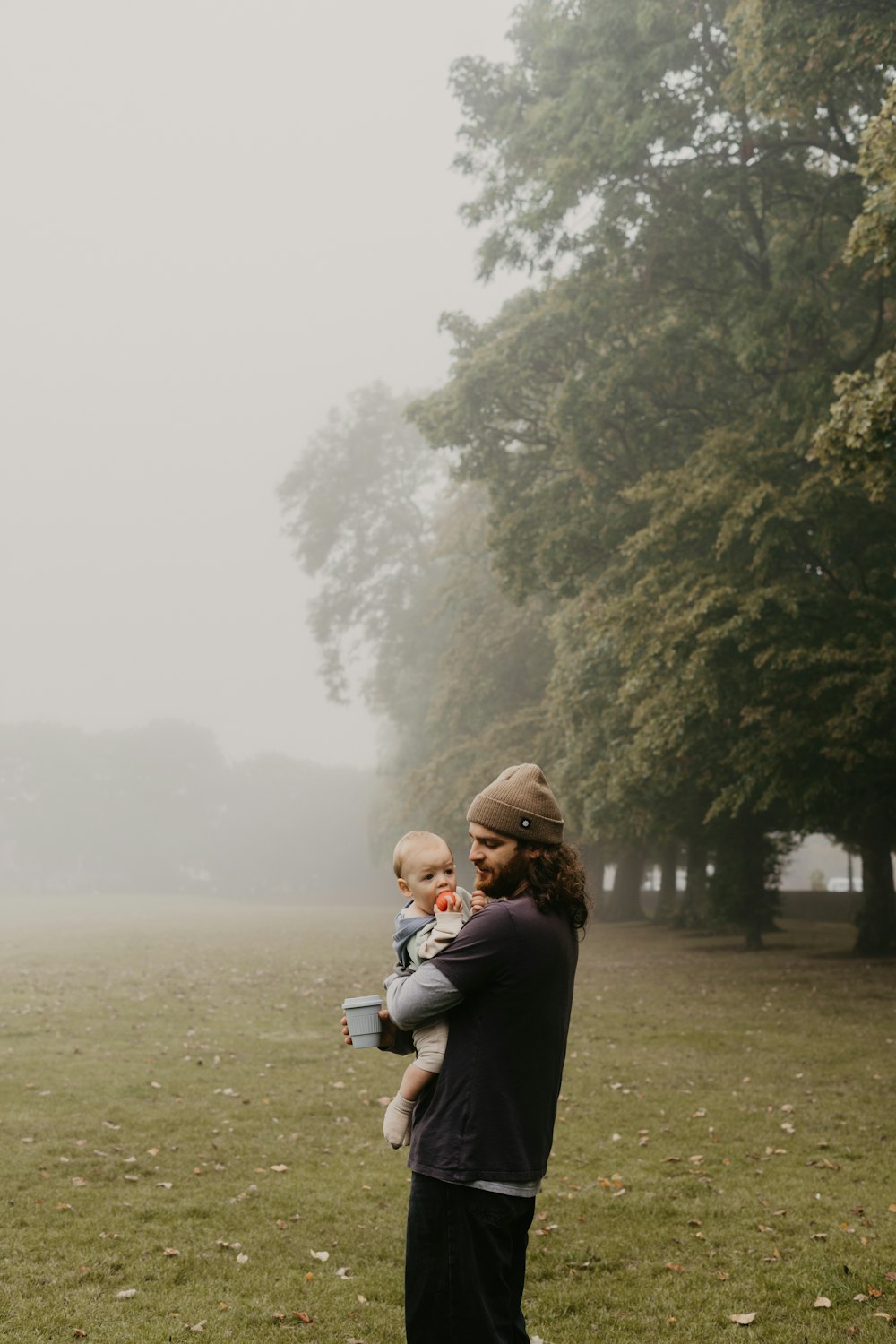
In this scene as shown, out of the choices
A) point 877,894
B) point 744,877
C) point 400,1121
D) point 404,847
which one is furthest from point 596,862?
point 400,1121

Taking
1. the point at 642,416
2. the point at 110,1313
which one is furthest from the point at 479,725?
the point at 110,1313

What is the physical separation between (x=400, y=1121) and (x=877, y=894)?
22652 mm

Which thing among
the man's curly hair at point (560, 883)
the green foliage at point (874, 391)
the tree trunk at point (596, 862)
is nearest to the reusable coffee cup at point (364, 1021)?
the man's curly hair at point (560, 883)

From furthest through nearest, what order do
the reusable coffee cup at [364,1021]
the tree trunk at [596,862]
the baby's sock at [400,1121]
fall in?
the tree trunk at [596,862], the reusable coffee cup at [364,1021], the baby's sock at [400,1121]

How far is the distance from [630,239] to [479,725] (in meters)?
24.2

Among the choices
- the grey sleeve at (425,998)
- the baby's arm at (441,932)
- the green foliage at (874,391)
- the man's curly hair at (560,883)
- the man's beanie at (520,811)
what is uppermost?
the green foliage at (874,391)

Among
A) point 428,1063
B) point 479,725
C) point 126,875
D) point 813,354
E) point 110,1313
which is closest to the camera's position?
point 428,1063

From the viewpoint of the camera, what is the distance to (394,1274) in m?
6.70

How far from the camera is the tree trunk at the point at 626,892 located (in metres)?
42.6

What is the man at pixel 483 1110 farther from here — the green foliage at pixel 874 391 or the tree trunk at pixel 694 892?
the tree trunk at pixel 694 892

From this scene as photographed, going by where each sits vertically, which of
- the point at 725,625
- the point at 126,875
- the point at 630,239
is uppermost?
the point at 630,239

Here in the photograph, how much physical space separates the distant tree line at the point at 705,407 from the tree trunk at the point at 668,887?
11.0 m

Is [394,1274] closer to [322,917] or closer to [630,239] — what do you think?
[630,239]

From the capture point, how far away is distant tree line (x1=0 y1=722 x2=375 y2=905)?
334ft
